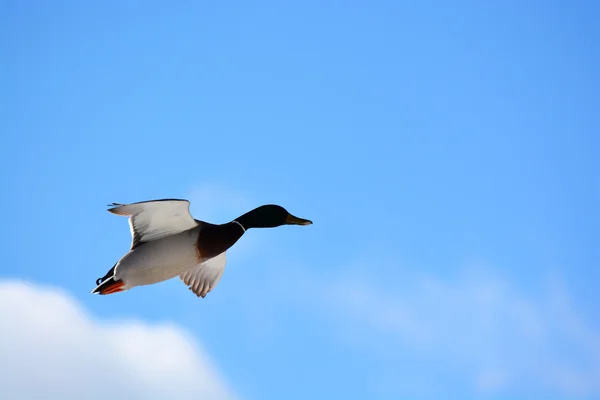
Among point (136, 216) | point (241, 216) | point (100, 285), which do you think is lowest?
point (100, 285)

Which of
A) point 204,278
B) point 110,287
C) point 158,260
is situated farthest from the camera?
point 204,278

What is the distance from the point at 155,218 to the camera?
13250 mm

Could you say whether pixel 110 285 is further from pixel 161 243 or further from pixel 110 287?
pixel 161 243

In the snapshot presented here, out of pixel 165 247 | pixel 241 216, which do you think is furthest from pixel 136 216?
pixel 241 216

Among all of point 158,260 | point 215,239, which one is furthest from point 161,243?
point 215,239

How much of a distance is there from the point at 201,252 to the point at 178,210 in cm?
71

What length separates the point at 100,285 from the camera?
522 inches

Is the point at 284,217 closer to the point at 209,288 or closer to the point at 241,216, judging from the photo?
the point at 241,216

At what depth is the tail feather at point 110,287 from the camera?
13.2m

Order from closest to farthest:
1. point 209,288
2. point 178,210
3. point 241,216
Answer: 1. point 178,210
2. point 241,216
3. point 209,288

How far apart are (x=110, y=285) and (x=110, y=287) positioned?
0.04 meters

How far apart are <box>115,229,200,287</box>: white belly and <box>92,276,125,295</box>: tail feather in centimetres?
8

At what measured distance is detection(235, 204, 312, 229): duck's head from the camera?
14.0 metres

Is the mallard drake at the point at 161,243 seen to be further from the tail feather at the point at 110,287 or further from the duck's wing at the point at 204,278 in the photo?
the duck's wing at the point at 204,278
